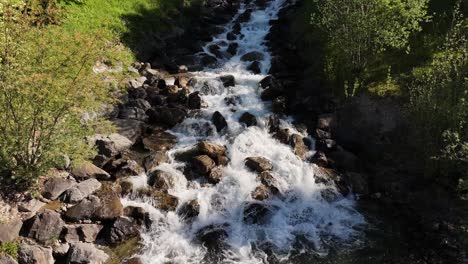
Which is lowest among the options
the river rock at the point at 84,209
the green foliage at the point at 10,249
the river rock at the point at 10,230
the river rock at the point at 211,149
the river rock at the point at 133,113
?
the river rock at the point at 133,113

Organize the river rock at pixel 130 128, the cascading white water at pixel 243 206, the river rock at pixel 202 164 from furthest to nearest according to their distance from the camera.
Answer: the river rock at pixel 130 128
the river rock at pixel 202 164
the cascading white water at pixel 243 206

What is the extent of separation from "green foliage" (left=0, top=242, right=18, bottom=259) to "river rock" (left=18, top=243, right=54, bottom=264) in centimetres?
15

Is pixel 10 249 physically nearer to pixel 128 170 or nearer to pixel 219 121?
pixel 128 170

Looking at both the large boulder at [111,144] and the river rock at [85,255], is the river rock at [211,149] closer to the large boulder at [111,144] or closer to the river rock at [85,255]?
the large boulder at [111,144]

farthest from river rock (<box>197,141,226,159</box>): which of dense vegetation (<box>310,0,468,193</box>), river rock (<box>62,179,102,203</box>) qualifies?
dense vegetation (<box>310,0,468,193</box>)

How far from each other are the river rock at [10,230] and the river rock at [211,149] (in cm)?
1053

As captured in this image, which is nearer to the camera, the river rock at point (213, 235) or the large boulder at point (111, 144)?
the river rock at point (213, 235)

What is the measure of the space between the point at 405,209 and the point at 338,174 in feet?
13.5

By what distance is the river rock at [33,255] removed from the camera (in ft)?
→ 53.8

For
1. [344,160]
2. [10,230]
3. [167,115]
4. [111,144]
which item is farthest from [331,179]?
[10,230]

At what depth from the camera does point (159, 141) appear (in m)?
26.7

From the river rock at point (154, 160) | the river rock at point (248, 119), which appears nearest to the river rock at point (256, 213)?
the river rock at point (154, 160)

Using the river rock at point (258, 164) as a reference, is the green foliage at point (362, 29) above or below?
above

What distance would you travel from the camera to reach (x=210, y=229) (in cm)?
2023
